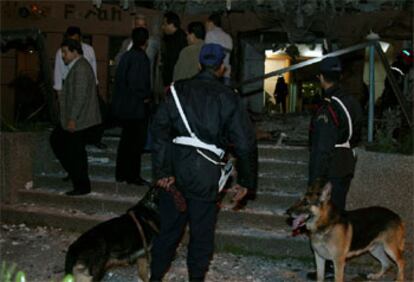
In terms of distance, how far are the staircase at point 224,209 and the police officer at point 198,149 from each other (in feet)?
6.78

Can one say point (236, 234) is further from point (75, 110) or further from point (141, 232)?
point (75, 110)

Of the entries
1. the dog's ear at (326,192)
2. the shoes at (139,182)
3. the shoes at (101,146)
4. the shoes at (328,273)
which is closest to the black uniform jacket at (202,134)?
the dog's ear at (326,192)

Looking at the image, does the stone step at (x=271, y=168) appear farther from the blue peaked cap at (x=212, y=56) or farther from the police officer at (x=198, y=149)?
the blue peaked cap at (x=212, y=56)

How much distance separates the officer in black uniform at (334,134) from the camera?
5.98 meters

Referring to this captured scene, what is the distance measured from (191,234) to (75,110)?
318 cm

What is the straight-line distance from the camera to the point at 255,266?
6898mm

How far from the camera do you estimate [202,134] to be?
5.16 m

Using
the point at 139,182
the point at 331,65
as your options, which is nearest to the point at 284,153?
the point at 139,182

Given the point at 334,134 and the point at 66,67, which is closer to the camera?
the point at 334,134

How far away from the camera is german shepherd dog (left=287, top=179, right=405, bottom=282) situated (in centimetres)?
579

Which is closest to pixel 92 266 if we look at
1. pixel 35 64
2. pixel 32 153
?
pixel 32 153

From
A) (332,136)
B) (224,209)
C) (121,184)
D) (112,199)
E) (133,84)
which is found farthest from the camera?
(121,184)

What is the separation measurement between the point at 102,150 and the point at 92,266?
427 centimetres

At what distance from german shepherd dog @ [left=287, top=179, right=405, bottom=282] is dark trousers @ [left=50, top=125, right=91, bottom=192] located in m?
3.26
